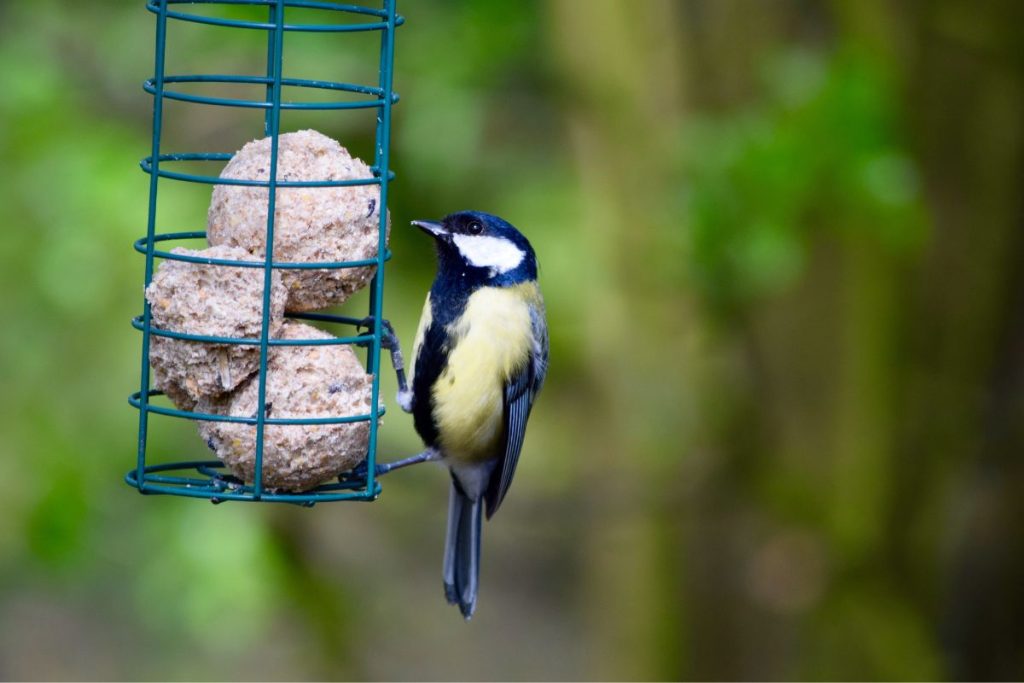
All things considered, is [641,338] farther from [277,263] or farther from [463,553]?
[277,263]

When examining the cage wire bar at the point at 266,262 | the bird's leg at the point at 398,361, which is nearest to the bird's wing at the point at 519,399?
the bird's leg at the point at 398,361

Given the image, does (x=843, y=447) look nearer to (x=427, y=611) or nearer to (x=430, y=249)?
(x=430, y=249)

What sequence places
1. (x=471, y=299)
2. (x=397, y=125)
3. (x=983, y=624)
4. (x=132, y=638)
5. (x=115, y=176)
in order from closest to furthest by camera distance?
(x=471, y=299) → (x=115, y=176) → (x=397, y=125) → (x=983, y=624) → (x=132, y=638)

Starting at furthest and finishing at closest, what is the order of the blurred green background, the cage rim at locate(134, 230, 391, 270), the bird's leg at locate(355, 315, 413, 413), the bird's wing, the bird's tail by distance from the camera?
1. the blurred green background
2. the bird's tail
3. the bird's wing
4. the bird's leg at locate(355, 315, 413, 413)
5. the cage rim at locate(134, 230, 391, 270)

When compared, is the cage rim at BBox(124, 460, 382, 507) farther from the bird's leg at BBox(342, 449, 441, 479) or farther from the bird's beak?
the bird's beak

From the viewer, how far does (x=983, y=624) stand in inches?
274

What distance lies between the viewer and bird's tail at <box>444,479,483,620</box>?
16.0ft

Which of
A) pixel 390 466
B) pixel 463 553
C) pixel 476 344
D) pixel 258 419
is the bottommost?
pixel 463 553

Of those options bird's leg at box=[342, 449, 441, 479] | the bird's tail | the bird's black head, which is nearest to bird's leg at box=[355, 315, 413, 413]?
bird's leg at box=[342, 449, 441, 479]

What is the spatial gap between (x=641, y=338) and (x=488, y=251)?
2610 mm

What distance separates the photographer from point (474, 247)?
4.34 meters

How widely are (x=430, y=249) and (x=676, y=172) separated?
1402 mm

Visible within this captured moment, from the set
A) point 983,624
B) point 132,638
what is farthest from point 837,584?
point 132,638

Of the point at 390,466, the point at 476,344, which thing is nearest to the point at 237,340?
the point at 390,466
